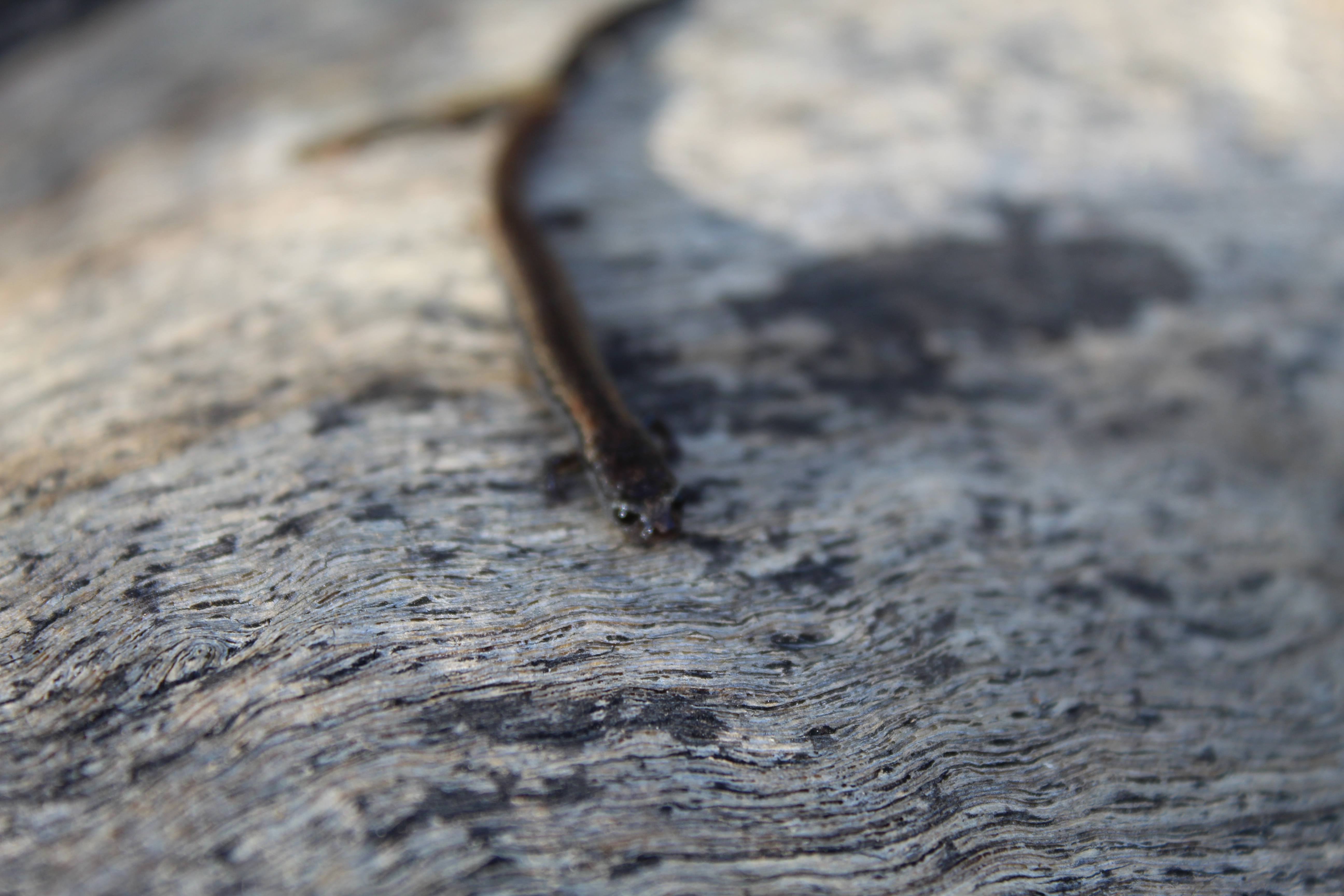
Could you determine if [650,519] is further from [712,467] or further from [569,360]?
[569,360]

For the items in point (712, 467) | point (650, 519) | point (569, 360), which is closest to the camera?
point (650, 519)

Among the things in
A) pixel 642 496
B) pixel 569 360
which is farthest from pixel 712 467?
pixel 569 360

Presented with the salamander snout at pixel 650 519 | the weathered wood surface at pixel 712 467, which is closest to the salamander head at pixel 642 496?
the salamander snout at pixel 650 519

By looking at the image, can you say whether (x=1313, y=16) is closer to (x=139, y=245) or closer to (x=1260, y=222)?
(x=1260, y=222)

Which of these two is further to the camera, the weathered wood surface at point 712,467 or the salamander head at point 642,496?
the salamander head at point 642,496

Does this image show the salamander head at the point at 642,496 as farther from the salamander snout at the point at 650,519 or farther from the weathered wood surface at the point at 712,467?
the weathered wood surface at the point at 712,467
